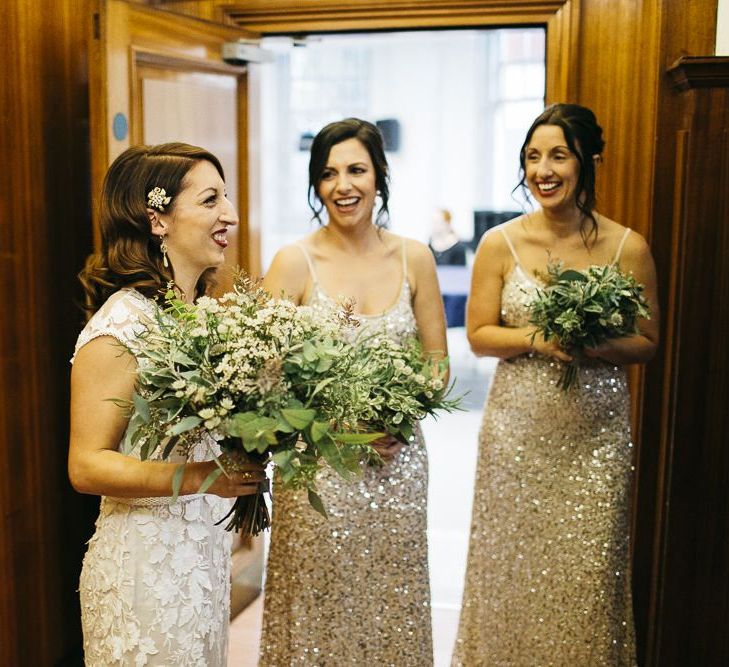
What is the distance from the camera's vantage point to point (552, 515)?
3311 mm

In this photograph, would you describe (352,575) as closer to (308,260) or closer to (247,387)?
(308,260)

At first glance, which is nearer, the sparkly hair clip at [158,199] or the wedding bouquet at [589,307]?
the sparkly hair clip at [158,199]

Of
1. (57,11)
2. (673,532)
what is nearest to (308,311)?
(57,11)

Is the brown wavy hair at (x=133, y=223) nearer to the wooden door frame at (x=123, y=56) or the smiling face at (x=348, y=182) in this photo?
the wooden door frame at (x=123, y=56)

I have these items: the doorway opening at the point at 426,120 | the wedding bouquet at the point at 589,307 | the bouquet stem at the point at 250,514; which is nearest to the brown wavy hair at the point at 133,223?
the bouquet stem at the point at 250,514

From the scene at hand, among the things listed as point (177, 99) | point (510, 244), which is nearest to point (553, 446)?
point (510, 244)

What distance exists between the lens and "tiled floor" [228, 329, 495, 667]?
13.7 ft

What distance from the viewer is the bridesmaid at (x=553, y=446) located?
326cm

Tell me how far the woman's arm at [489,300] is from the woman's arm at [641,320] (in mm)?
318

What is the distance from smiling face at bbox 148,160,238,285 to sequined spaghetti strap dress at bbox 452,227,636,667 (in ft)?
4.51

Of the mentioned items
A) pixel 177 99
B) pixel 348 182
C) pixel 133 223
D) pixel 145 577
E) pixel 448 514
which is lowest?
pixel 448 514

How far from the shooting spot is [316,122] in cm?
1173

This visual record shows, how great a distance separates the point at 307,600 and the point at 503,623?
2.54 ft

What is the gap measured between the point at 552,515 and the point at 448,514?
9.18 ft
